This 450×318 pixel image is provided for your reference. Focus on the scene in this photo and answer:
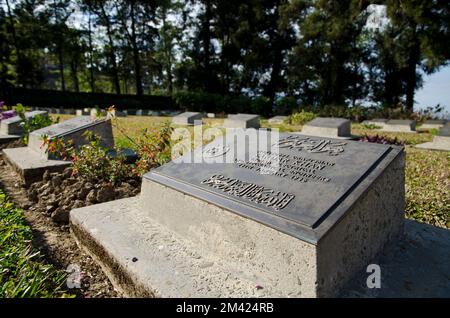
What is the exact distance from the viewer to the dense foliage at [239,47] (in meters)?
22.6

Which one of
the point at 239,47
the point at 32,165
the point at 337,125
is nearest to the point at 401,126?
the point at 337,125

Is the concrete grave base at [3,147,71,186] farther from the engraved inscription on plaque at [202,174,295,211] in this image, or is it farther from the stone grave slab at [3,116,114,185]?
the engraved inscription on plaque at [202,174,295,211]

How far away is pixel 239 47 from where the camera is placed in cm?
2805

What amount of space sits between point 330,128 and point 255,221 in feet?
24.5

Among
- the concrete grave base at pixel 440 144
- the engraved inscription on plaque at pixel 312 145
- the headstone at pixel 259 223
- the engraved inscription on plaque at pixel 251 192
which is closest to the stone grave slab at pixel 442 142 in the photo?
the concrete grave base at pixel 440 144

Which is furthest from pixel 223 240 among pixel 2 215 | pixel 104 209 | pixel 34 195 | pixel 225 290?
pixel 34 195

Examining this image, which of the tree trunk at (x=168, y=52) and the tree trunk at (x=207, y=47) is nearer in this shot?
the tree trunk at (x=207, y=47)

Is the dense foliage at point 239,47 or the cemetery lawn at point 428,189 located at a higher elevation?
the dense foliage at point 239,47

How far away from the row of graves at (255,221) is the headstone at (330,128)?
605cm

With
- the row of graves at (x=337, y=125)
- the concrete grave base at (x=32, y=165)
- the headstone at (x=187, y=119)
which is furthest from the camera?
the headstone at (x=187, y=119)

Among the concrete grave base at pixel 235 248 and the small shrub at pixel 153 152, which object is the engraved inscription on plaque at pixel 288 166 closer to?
the concrete grave base at pixel 235 248

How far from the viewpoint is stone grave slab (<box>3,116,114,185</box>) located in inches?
182

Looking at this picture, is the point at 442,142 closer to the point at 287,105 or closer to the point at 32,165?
the point at 32,165

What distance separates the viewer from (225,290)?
74.3 inches
